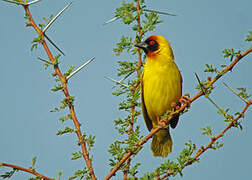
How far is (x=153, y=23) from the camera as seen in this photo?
2574 mm

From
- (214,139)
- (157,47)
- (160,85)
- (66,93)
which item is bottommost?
(214,139)

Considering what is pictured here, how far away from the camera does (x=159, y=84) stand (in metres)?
3.48

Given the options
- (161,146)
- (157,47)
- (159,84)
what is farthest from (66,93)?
(161,146)

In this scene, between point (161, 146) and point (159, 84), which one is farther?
point (161, 146)

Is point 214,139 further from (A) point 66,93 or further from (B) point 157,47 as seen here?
(B) point 157,47

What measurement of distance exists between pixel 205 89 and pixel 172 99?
1532mm

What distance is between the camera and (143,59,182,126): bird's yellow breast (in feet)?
11.4

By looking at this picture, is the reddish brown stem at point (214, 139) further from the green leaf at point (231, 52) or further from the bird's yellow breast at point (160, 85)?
the bird's yellow breast at point (160, 85)

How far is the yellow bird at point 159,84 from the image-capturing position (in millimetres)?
3488

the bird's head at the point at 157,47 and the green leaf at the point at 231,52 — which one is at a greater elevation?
the bird's head at the point at 157,47

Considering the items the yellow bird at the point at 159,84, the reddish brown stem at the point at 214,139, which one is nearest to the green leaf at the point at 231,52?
the reddish brown stem at the point at 214,139

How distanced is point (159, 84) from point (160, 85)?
16 millimetres

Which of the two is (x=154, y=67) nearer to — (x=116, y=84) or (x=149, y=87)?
(x=149, y=87)

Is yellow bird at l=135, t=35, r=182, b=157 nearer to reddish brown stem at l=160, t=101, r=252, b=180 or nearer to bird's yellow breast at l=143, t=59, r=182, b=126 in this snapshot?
bird's yellow breast at l=143, t=59, r=182, b=126
